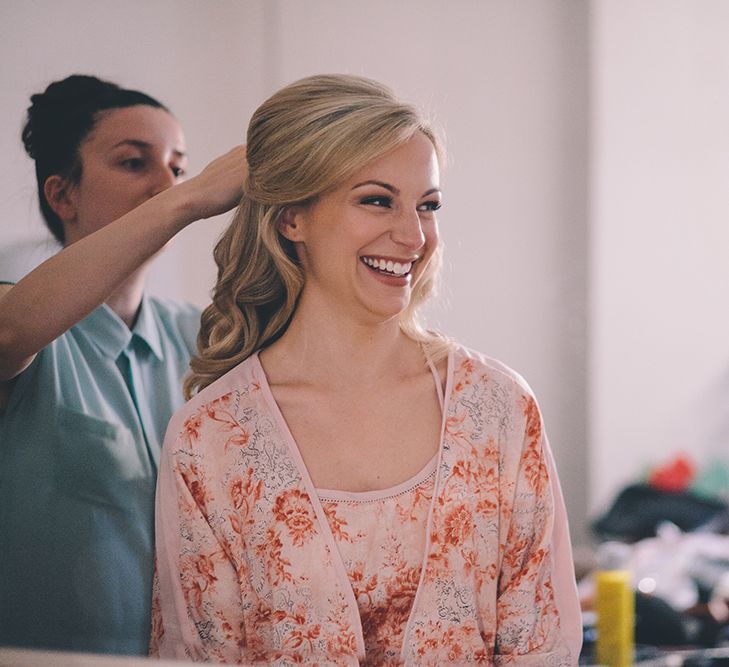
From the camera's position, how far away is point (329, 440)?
142 centimetres

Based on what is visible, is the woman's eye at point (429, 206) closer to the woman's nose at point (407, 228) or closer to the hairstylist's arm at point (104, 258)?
the woman's nose at point (407, 228)

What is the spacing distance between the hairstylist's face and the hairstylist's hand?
18 cm

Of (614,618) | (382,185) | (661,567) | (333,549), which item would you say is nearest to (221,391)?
(333,549)

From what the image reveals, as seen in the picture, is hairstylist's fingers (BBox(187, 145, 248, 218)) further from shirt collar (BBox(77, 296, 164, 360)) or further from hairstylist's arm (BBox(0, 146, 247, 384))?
shirt collar (BBox(77, 296, 164, 360))

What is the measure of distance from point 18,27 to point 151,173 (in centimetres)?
36

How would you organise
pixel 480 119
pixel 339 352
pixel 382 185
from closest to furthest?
pixel 382 185, pixel 339 352, pixel 480 119

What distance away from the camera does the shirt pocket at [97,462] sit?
1577 mm

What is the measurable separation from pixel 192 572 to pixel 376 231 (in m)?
0.56

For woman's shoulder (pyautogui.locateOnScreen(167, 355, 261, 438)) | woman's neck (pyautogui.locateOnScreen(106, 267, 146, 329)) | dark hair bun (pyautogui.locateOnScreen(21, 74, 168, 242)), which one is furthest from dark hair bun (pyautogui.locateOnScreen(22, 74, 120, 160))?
woman's shoulder (pyautogui.locateOnScreen(167, 355, 261, 438))

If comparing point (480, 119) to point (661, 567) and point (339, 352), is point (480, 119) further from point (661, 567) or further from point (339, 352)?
point (661, 567)

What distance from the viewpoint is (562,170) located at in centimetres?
153

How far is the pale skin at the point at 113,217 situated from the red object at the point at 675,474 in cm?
82

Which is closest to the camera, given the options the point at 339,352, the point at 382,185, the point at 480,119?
the point at 382,185

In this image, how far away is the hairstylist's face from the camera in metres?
1.58
